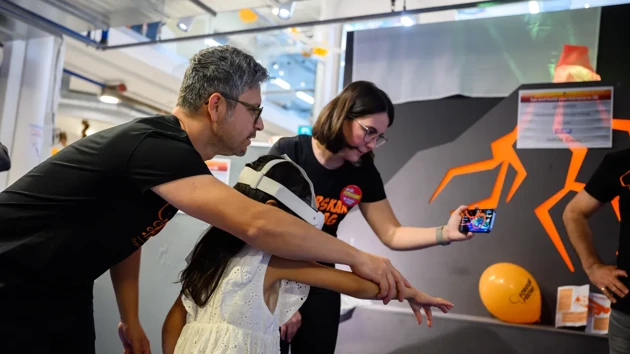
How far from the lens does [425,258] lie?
10.6ft

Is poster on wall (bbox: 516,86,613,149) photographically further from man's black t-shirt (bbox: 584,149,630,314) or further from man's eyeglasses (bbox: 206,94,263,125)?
man's eyeglasses (bbox: 206,94,263,125)

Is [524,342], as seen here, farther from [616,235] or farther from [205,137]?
[205,137]

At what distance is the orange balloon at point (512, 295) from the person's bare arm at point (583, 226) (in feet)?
1.50

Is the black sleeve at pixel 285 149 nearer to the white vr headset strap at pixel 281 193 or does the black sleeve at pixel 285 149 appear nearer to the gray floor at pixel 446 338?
the white vr headset strap at pixel 281 193

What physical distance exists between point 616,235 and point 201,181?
8.17 feet

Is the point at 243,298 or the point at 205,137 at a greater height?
the point at 205,137

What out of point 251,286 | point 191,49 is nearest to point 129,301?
point 251,286

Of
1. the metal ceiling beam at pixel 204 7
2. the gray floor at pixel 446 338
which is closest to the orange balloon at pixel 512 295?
the gray floor at pixel 446 338

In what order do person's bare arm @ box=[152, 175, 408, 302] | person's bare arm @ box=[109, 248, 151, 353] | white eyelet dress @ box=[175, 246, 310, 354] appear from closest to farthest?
person's bare arm @ box=[152, 175, 408, 302]
white eyelet dress @ box=[175, 246, 310, 354]
person's bare arm @ box=[109, 248, 151, 353]

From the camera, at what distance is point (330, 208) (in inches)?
79.7

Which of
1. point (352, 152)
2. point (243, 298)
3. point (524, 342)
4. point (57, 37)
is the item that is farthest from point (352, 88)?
point (57, 37)

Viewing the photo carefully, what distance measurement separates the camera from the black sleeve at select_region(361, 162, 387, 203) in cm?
217

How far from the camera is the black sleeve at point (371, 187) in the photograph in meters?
2.17

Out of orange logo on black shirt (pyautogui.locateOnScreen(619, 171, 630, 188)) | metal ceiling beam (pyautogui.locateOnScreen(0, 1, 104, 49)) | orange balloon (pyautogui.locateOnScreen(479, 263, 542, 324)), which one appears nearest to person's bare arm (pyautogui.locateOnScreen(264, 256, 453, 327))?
orange logo on black shirt (pyautogui.locateOnScreen(619, 171, 630, 188))
